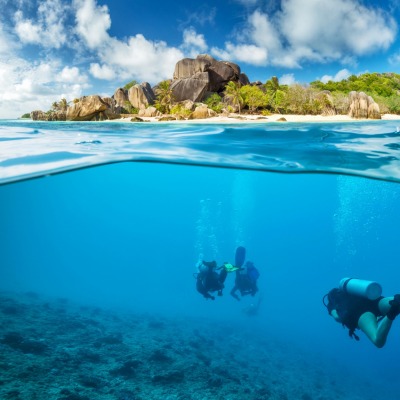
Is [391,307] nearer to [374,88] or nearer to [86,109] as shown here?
[86,109]

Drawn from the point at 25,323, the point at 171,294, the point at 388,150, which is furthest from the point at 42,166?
the point at 171,294

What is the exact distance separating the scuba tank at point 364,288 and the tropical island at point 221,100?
3482 cm

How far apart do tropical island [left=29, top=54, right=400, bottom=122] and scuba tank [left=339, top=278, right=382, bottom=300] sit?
114ft

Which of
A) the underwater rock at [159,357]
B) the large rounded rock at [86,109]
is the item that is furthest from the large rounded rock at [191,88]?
the underwater rock at [159,357]

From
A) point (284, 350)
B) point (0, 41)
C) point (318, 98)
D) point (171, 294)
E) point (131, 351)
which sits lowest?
point (171, 294)

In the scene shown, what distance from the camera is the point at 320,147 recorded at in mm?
11594

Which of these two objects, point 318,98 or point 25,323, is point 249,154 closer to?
point 25,323

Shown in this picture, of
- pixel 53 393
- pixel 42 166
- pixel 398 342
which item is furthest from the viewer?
pixel 398 342

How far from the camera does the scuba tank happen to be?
593 centimetres

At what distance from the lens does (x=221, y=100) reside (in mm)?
66125

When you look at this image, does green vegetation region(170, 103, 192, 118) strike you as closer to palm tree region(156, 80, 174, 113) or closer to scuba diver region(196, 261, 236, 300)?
palm tree region(156, 80, 174, 113)

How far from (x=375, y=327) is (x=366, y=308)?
18.7 inches

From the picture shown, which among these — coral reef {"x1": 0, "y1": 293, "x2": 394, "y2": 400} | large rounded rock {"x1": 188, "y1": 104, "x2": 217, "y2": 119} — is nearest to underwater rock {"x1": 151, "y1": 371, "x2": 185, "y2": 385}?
coral reef {"x1": 0, "y1": 293, "x2": 394, "y2": 400}

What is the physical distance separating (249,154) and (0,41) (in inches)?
354
